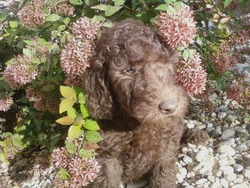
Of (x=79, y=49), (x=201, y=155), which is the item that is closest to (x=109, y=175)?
(x=201, y=155)

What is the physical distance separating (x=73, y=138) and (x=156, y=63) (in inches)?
24.6

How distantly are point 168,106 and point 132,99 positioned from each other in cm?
26

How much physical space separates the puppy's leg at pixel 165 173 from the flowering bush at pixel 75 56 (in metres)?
0.60

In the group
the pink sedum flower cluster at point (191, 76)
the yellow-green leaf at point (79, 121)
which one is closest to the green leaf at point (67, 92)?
the yellow-green leaf at point (79, 121)

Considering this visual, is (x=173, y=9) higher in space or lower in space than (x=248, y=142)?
higher

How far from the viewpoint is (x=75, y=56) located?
2402mm

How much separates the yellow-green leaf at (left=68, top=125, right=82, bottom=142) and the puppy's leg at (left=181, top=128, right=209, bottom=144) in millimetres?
1311

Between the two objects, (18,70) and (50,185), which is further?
(50,185)

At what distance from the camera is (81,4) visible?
3094mm

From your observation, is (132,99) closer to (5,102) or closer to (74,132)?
(74,132)

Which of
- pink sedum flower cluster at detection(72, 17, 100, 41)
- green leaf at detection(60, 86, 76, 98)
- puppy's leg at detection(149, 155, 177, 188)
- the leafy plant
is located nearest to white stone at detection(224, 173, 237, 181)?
puppy's leg at detection(149, 155, 177, 188)

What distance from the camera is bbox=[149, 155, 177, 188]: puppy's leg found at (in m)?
3.10

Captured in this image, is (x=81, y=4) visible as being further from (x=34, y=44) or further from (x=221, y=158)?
(x=221, y=158)

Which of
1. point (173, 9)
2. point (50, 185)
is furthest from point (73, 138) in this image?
point (50, 185)
